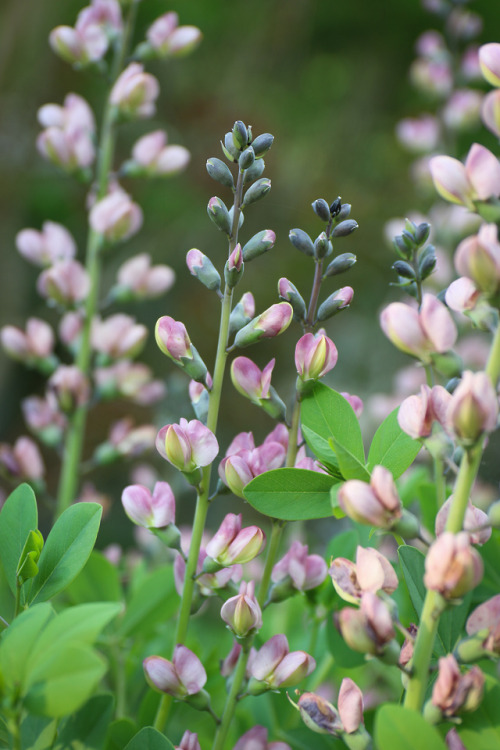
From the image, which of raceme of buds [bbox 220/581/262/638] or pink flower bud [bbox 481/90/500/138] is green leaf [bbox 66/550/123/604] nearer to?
raceme of buds [bbox 220/581/262/638]

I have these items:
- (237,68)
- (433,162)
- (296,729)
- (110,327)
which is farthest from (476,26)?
(237,68)

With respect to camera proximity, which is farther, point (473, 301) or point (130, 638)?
point (130, 638)

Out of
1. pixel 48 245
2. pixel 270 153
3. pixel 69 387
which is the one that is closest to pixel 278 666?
pixel 69 387

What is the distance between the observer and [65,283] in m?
0.64

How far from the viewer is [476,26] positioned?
1054 mm

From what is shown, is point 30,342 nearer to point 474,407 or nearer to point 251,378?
point 251,378

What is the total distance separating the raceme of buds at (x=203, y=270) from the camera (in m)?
0.33

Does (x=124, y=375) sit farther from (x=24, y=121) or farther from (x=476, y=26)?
(x=24, y=121)

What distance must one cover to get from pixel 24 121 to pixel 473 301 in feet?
7.28

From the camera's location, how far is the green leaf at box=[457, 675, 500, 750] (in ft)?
0.80

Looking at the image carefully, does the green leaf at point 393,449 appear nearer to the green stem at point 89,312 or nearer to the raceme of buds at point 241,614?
the raceme of buds at point 241,614

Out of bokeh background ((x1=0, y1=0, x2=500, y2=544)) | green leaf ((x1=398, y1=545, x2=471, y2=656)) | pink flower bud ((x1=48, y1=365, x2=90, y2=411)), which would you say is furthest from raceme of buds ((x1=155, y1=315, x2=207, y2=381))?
bokeh background ((x1=0, y1=0, x2=500, y2=544))

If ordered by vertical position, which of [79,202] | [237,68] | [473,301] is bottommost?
[79,202]

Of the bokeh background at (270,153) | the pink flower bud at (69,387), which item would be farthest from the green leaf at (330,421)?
the bokeh background at (270,153)
